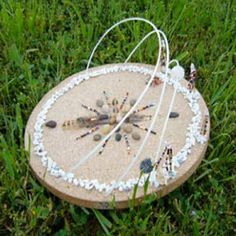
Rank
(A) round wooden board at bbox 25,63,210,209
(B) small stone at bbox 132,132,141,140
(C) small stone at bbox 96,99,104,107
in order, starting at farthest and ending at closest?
(C) small stone at bbox 96,99,104,107 < (B) small stone at bbox 132,132,141,140 < (A) round wooden board at bbox 25,63,210,209

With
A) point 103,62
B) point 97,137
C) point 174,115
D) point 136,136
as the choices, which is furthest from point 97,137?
point 103,62

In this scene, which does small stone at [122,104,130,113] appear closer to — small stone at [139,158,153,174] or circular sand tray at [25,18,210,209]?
circular sand tray at [25,18,210,209]

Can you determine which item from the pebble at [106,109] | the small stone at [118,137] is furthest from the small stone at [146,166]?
the pebble at [106,109]

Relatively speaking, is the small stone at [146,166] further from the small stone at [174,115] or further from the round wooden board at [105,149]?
the small stone at [174,115]

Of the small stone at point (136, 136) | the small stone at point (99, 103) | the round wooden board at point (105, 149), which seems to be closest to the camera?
the round wooden board at point (105, 149)

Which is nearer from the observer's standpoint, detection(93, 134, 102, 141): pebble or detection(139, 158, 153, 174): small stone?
detection(139, 158, 153, 174): small stone

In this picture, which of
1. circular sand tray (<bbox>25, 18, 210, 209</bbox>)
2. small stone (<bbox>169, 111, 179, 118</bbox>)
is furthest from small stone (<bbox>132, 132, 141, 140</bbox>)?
small stone (<bbox>169, 111, 179, 118</bbox>)

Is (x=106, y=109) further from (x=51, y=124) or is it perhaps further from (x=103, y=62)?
(x=103, y=62)

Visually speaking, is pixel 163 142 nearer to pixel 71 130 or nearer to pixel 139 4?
pixel 71 130
